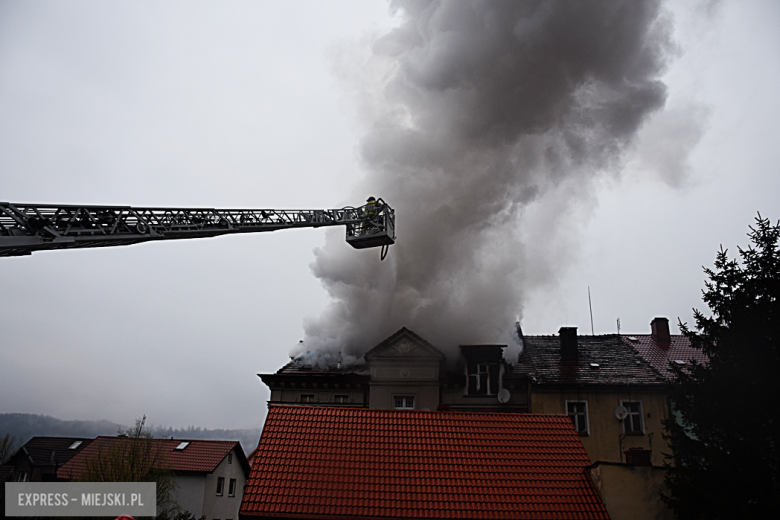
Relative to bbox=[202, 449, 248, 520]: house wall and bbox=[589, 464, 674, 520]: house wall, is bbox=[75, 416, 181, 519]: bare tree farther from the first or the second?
bbox=[589, 464, 674, 520]: house wall

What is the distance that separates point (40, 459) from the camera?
157ft

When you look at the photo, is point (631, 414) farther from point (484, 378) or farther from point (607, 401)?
point (484, 378)

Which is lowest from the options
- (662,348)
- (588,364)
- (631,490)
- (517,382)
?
(631,490)

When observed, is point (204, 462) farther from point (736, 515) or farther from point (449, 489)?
point (736, 515)

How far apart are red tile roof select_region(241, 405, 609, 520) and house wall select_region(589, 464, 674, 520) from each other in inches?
15.8

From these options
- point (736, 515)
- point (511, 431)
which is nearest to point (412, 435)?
point (511, 431)

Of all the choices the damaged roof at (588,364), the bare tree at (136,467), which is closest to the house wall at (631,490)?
the damaged roof at (588,364)

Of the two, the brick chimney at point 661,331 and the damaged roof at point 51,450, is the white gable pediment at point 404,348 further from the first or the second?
the damaged roof at point 51,450

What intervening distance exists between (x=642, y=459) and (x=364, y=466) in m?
7.80

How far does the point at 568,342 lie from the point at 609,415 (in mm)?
4503

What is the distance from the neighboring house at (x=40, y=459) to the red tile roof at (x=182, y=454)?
15.1m

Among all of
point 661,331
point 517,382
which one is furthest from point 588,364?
point 661,331

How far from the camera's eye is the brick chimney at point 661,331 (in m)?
30.1

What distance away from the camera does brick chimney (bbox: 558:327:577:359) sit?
2764 cm
